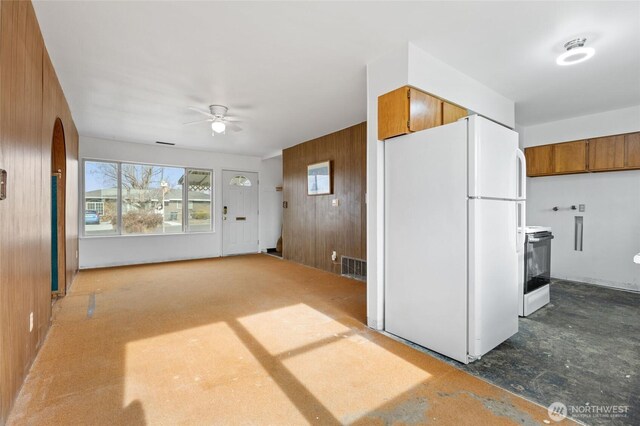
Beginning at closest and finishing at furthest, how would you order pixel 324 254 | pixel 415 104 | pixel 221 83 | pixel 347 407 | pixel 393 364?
1. pixel 347 407
2. pixel 393 364
3. pixel 415 104
4. pixel 221 83
5. pixel 324 254

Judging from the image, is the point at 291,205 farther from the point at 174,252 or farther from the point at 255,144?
the point at 174,252

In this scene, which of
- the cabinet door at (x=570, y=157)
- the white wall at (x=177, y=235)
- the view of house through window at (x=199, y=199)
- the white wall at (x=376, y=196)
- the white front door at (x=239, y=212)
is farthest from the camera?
the white front door at (x=239, y=212)

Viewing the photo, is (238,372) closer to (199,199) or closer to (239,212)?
(199,199)

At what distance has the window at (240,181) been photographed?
7.13 meters

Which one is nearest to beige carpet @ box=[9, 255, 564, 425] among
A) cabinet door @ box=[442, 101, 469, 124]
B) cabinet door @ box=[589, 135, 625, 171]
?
cabinet door @ box=[442, 101, 469, 124]

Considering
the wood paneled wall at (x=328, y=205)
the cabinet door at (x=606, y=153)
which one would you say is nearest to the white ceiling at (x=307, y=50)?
the cabinet door at (x=606, y=153)

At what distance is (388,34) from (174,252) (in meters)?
5.87

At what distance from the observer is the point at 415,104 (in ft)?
8.35

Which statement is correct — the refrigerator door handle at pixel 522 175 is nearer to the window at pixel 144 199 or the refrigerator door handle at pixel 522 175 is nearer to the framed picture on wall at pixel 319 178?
the framed picture on wall at pixel 319 178

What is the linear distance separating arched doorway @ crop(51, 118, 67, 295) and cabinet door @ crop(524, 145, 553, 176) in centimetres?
672

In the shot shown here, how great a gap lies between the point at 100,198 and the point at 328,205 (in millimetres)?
4343

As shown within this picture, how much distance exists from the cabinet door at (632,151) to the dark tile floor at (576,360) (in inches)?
73.5

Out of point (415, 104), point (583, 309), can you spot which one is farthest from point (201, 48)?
point (583, 309)

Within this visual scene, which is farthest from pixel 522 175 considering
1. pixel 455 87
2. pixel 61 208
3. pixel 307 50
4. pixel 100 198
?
pixel 100 198
